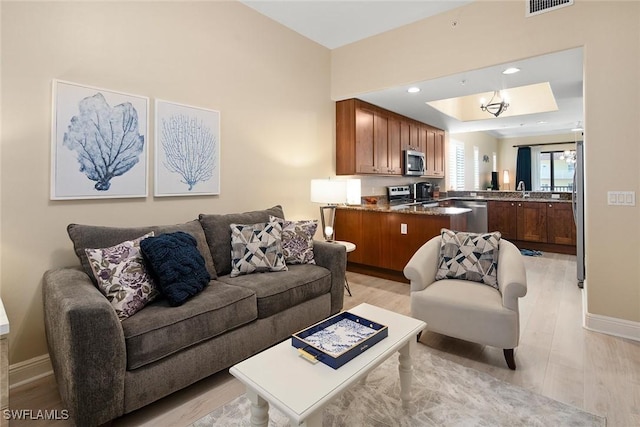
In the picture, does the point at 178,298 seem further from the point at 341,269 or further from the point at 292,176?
the point at 292,176

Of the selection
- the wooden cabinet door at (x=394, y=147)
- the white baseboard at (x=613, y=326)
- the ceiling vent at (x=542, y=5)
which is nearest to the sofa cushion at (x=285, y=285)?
the white baseboard at (x=613, y=326)

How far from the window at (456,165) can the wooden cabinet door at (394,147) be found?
2532 mm

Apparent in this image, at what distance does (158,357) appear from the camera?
68.1 inches

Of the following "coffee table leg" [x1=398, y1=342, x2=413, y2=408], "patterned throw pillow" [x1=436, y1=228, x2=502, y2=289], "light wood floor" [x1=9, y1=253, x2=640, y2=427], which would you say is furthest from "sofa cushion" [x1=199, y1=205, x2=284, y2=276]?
"patterned throw pillow" [x1=436, y1=228, x2=502, y2=289]

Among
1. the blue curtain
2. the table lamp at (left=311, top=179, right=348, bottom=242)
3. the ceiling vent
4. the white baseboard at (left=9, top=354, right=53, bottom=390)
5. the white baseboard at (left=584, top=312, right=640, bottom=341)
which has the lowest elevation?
the white baseboard at (left=9, top=354, right=53, bottom=390)

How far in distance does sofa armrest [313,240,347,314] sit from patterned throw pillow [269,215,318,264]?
11 centimetres

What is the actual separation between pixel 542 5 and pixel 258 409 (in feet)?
12.4

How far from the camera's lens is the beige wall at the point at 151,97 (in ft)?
6.71

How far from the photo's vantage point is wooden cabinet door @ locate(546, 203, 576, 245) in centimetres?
549

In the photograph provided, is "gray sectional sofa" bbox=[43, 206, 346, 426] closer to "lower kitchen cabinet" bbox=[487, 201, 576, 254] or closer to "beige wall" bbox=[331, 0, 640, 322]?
"beige wall" bbox=[331, 0, 640, 322]

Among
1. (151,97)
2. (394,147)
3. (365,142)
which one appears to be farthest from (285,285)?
(394,147)

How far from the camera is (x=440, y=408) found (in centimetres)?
178

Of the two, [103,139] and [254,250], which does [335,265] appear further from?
[103,139]

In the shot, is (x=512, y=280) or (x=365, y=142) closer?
(x=512, y=280)
